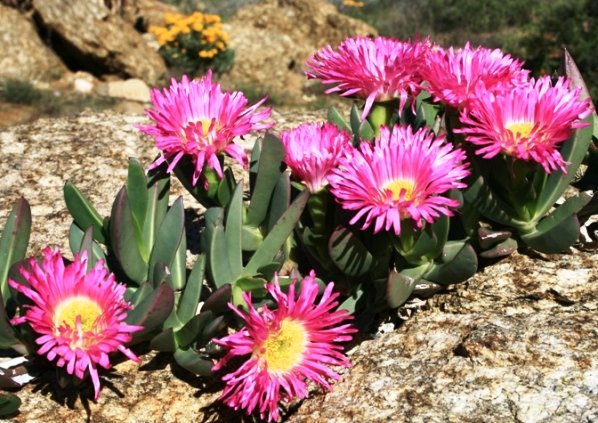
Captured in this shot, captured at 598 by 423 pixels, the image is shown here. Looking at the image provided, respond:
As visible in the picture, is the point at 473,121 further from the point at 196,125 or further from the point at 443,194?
the point at 196,125

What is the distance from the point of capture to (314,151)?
5.10ft

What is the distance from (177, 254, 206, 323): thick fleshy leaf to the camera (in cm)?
148

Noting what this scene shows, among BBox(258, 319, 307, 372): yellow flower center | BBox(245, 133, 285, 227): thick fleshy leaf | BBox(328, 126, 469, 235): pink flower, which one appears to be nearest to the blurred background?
BBox(245, 133, 285, 227): thick fleshy leaf

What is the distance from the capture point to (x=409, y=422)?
1.33m

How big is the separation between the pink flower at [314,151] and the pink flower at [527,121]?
0.26m

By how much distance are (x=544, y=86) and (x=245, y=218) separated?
0.69 m

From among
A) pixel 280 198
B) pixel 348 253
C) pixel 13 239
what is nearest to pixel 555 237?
pixel 348 253

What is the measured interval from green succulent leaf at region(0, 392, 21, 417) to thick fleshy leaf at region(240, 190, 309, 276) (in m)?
0.49

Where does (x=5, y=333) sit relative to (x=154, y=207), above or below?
below

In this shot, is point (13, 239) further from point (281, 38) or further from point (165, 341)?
point (281, 38)

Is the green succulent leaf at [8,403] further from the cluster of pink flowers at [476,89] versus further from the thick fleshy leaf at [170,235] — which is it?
the cluster of pink flowers at [476,89]

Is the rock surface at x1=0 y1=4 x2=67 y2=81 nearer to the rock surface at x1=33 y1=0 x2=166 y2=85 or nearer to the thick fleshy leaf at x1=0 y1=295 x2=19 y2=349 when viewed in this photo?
the rock surface at x1=33 y1=0 x2=166 y2=85

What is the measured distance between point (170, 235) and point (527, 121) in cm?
77

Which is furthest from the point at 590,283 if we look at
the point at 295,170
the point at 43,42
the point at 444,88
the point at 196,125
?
the point at 43,42
